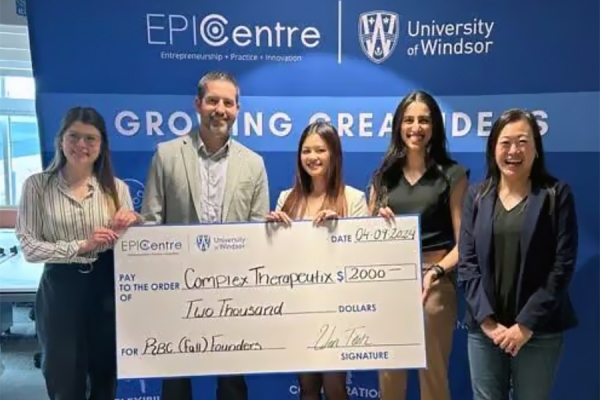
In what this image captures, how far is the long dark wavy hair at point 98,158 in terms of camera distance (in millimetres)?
2439

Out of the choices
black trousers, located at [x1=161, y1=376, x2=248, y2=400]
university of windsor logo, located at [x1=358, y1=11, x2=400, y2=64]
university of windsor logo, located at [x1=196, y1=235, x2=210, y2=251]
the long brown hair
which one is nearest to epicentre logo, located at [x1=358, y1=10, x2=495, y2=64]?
university of windsor logo, located at [x1=358, y1=11, x2=400, y2=64]

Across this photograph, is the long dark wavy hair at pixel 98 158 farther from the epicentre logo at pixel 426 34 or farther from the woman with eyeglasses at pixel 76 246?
the epicentre logo at pixel 426 34

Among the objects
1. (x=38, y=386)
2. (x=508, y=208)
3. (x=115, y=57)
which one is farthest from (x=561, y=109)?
(x=38, y=386)

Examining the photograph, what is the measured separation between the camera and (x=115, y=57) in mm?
2764

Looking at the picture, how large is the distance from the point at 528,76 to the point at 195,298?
185cm

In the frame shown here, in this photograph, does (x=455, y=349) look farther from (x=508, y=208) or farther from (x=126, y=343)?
(x=126, y=343)

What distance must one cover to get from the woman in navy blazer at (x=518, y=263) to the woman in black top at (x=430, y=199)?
0.16 meters

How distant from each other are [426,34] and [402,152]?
2.16 ft

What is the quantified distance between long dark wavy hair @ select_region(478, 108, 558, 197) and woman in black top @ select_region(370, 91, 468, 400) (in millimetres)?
184

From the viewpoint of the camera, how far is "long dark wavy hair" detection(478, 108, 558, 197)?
7.47 ft

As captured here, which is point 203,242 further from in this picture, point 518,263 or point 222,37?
point 518,263

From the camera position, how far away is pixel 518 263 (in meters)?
2.24

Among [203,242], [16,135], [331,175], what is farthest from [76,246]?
[16,135]
